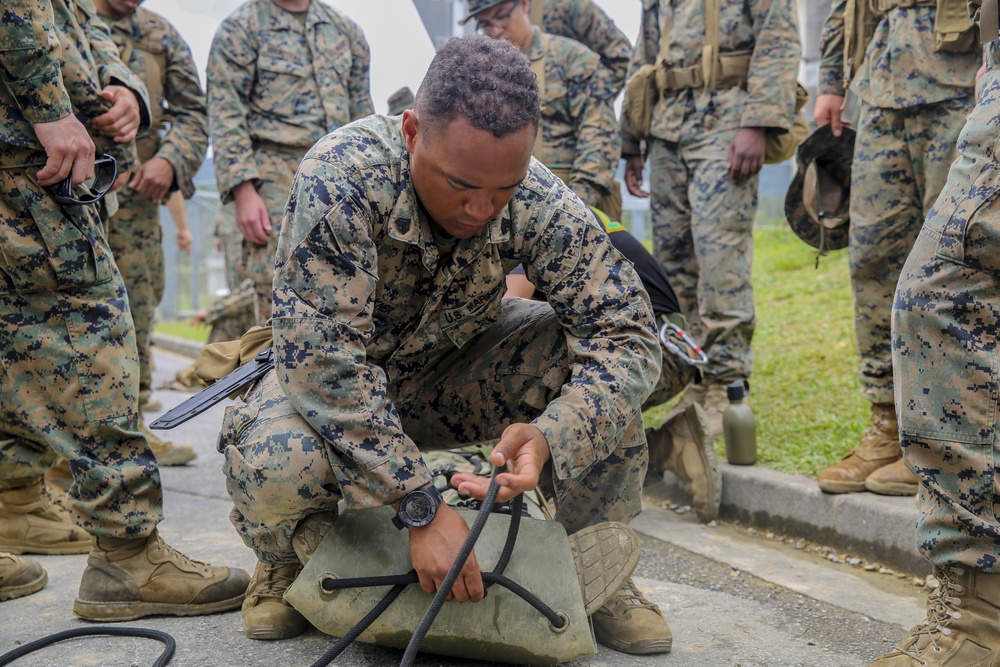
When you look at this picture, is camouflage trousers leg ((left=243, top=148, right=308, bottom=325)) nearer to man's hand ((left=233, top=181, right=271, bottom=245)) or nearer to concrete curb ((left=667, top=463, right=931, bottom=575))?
man's hand ((left=233, top=181, right=271, bottom=245))

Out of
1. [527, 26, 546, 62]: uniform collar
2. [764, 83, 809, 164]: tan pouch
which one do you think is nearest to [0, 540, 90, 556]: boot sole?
[527, 26, 546, 62]: uniform collar

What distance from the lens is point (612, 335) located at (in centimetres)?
233

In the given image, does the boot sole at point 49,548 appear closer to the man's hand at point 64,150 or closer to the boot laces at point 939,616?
the man's hand at point 64,150

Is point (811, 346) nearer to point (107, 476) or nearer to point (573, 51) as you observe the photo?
point (573, 51)

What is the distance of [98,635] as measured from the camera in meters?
2.44

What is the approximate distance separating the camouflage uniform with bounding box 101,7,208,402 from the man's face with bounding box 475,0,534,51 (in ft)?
4.56

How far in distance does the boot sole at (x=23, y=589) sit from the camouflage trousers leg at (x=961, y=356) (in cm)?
225

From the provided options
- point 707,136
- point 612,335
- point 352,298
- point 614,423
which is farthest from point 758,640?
point 707,136

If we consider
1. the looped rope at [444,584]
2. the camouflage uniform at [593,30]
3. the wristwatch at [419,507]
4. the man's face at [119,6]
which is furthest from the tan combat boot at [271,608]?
the camouflage uniform at [593,30]

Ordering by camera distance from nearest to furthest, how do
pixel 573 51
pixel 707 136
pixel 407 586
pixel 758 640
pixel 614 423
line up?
pixel 407 586 < pixel 614 423 < pixel 758 640 < pixel 707 136 < pixel 573 51

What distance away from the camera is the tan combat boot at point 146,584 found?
100 inches

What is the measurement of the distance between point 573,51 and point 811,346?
→ 89.8 inches

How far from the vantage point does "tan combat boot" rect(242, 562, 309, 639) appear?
2.36m

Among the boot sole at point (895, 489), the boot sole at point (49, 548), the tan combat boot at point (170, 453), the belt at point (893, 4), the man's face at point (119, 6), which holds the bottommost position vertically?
the tan combat boot at point (170, 453)
